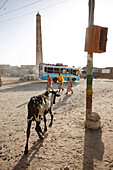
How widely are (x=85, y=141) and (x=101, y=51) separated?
2.78 meters

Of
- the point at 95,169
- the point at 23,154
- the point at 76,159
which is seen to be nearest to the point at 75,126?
the point at 76,159

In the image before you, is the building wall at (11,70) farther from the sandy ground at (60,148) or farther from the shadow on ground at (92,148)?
the shadow on ground at (92,148)

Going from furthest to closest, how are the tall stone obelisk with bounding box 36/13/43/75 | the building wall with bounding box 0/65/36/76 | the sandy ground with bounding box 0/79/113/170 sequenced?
the building wall with bounding box 0/65/36/76, the tall stone obelisk with bounding box 36/13/43/75, the sandy ground with bounding box 0/79/113/170

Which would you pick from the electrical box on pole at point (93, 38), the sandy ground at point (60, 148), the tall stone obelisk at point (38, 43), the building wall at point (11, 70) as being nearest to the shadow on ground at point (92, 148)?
the sandy ground at point (60, 148)

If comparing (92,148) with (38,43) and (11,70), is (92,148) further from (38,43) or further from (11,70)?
(11,70)

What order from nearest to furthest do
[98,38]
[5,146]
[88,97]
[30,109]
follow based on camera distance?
[30,109], [5,146], [98,38], [88,97]

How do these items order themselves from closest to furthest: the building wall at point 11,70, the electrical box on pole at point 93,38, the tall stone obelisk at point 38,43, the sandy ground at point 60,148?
the sandy ground at point 60,148
the electrical box on pole at point 93,38
the tall stone obelisk at point 38,43
the building wall at point 11,70

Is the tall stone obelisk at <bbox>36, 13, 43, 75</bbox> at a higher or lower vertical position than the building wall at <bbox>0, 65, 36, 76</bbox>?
higher

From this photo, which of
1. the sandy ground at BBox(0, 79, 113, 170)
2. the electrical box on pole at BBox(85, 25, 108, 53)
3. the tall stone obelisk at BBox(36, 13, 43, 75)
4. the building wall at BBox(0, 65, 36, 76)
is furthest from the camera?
the building wall at BBox(0, 65, 36, 76)

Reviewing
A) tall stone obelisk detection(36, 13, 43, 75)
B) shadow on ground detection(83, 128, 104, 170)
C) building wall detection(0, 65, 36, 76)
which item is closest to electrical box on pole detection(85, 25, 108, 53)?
shadow on ground detection(83, 128, 104, 170)

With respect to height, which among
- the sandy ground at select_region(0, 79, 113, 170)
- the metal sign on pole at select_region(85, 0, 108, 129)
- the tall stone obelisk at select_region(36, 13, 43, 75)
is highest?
the tall stone obelisk at select_region(36, 13, 43, 75)

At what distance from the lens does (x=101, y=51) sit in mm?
3564

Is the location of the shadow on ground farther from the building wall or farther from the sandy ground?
the building wall

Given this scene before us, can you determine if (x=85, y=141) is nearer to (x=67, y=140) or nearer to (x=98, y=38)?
(x=67, y=140)
